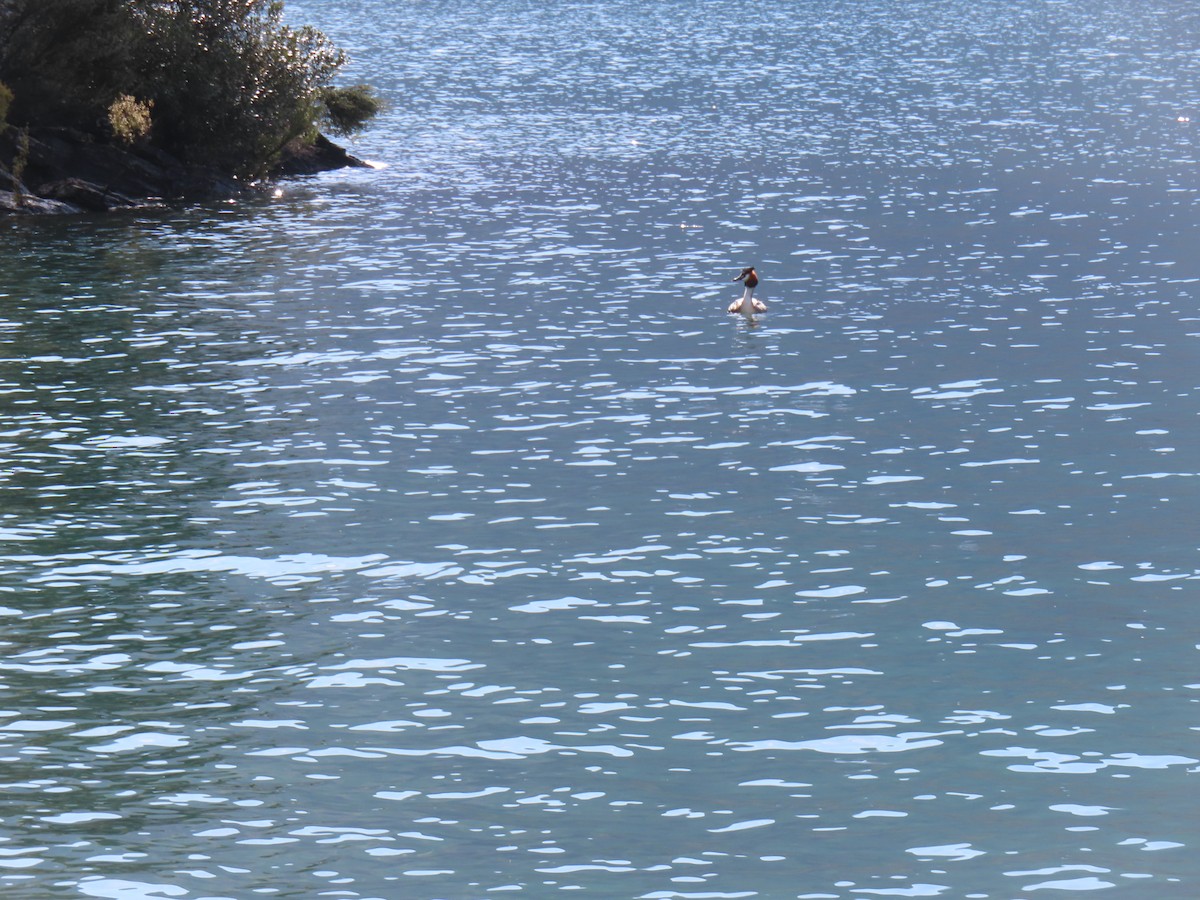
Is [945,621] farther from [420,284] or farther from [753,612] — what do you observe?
[420,284]

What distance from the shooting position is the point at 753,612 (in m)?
20.9

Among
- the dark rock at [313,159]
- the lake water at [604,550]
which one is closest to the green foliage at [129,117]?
the lake water at [604,550]

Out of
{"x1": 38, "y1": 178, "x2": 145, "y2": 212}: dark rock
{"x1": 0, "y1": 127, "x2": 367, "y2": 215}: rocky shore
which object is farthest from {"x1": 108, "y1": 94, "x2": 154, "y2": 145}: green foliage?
{"x1": 38, "y1": 178, "x2": 145, "y2": 212}: dark rock

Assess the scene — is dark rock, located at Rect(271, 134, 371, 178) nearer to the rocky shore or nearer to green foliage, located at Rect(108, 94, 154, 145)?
the rocky shore

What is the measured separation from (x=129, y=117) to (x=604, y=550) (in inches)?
1575

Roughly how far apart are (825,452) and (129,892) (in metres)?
16.3

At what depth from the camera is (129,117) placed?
2267 inches

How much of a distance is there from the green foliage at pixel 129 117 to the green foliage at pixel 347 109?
10.4m

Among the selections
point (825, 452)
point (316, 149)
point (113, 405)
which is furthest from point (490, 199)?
point (825, 452)

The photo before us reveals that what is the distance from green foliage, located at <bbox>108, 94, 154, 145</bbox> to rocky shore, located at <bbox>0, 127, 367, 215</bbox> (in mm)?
919

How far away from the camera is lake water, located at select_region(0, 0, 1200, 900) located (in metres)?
15.4

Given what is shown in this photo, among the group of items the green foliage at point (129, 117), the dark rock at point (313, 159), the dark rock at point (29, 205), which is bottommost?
the dark rock at point (29, 205)

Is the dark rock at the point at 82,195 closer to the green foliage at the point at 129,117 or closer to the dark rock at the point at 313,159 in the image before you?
the green foliage at the point at 129,117

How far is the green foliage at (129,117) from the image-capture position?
188ft
